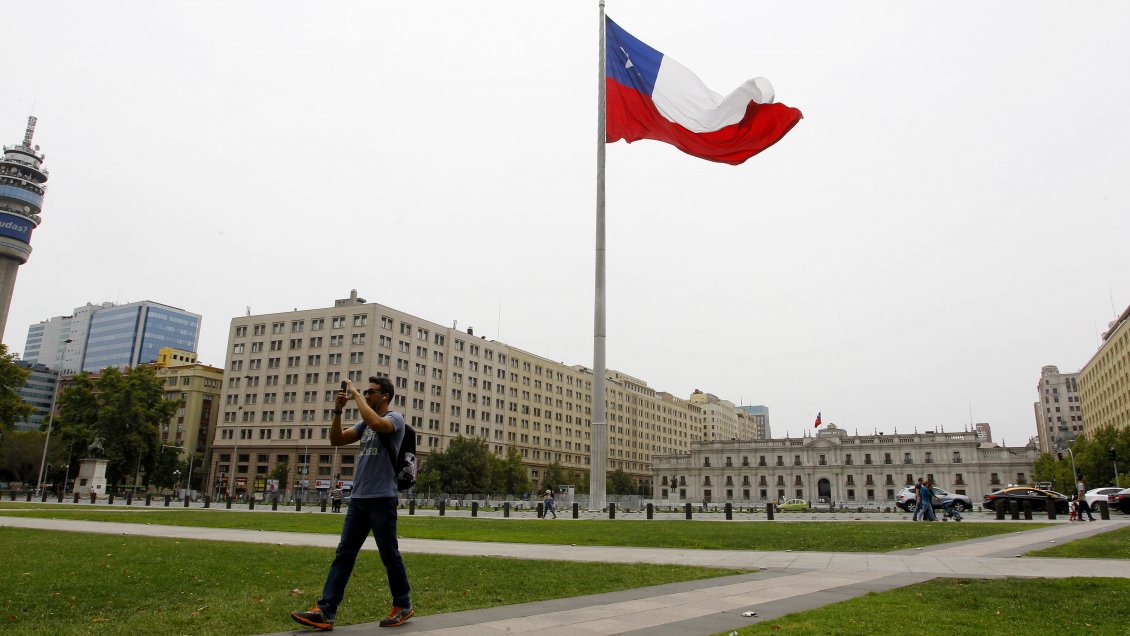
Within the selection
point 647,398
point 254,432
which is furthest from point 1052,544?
point 647,398

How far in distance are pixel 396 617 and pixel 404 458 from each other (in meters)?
1.36

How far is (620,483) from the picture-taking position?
13250 cm

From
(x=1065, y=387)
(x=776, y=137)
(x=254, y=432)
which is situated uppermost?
(x=1065, y=387)

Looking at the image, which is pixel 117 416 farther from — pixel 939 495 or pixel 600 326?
pixel 939 495

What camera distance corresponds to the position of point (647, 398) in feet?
526

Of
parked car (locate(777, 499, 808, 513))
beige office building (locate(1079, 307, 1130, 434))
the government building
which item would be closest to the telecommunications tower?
the government building

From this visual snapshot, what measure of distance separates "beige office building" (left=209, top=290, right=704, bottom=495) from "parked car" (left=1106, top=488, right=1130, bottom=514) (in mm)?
65642

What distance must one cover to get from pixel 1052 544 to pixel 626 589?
1202cm

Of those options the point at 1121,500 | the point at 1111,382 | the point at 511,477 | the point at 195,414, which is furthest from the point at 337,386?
the point at 1111,382

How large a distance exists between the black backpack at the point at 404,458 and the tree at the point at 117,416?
271ft

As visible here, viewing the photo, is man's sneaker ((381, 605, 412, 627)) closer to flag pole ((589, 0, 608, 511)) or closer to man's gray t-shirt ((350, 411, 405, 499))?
man's gray t-shirt ((350, 411, 405, 499))

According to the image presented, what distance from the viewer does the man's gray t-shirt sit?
20.7 ft

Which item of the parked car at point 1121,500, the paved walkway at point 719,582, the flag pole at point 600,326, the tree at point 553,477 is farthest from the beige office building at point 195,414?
the parked car at point 1121,500

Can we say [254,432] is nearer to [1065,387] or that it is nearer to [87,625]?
[87,625]
